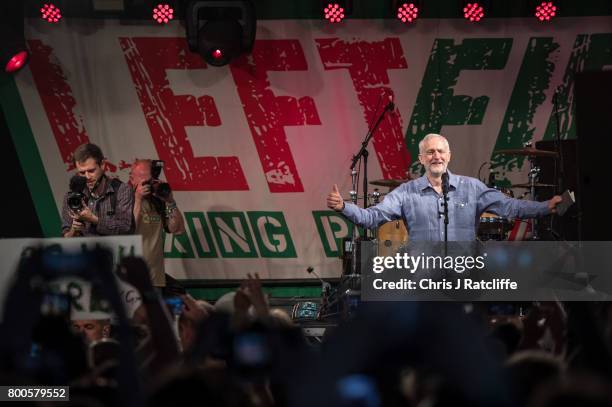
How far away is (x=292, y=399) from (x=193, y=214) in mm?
8772

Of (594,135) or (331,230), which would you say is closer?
(594,135)

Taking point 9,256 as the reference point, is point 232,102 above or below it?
above

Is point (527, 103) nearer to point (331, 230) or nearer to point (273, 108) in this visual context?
point (331, 230)

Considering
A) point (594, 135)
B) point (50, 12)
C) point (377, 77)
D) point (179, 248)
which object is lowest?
point (594, 135)

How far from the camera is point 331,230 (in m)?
9.81

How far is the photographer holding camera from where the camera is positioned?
668cm

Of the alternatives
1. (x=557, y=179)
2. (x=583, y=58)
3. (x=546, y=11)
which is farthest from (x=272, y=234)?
(x=583, y=58)

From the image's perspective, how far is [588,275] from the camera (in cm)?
494

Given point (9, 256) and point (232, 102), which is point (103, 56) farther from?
point (9, 256)

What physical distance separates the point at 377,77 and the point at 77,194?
15.1 feet

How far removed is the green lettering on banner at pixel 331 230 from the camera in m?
9.81

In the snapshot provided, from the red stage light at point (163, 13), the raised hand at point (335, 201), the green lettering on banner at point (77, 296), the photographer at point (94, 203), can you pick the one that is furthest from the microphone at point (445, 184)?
the red stage light at point (163, 13)

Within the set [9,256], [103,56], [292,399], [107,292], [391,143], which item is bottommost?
[292,399]

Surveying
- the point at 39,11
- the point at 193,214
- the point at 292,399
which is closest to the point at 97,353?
the point at 292,399
